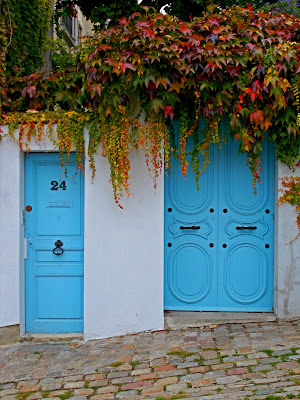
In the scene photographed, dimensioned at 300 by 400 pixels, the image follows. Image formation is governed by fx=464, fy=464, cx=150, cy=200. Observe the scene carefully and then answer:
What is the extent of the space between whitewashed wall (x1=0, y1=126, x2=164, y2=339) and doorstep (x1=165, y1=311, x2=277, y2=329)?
0.21 m

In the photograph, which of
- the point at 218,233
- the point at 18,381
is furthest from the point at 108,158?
the point at 18,381

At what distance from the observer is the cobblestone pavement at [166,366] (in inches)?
159

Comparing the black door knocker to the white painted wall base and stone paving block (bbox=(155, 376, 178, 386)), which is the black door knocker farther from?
stone paving block (bbox=(155, 376, 178, 386))

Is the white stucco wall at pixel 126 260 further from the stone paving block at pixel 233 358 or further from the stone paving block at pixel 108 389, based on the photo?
the stone paving block at pixel 108 389

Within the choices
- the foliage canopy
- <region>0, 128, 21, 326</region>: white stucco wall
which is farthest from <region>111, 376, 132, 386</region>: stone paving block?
the foliage canopy

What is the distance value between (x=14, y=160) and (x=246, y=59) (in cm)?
282


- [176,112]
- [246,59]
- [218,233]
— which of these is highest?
[246,59]

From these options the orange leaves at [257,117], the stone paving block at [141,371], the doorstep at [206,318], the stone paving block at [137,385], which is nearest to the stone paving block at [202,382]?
the stone paving block at [137,385]

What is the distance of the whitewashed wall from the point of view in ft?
17.6

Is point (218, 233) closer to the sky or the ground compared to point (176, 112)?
closer to the ground

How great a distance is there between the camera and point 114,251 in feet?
17.7

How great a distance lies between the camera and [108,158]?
5.09 meters

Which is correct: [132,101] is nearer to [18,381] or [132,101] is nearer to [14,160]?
[14,160]

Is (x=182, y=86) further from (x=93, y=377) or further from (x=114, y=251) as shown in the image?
(x=93, y=377)
